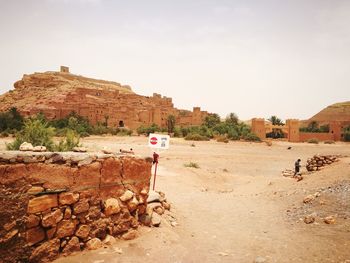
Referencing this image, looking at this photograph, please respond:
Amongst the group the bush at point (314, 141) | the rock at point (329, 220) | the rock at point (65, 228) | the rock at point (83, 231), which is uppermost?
the bush at point (314, 141)

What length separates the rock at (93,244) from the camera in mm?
4324

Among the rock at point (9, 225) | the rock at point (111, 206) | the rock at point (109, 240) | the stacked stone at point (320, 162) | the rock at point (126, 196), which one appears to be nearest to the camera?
the rock at point (9, 225)

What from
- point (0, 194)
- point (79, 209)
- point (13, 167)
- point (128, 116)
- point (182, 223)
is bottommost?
point (182, 223)

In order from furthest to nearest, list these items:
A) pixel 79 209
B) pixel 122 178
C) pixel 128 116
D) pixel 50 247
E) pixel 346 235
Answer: pixel 128 116 < pixel 346 235 < pixel 122 178 < pixel 79 209 < pixel 50 247

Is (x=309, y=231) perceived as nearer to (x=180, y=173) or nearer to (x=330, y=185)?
(x=330, y=185)

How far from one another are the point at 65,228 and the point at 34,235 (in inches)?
16.6

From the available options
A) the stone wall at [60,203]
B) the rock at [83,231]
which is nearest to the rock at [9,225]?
the stone wall at [60,203]

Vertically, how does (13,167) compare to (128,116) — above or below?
below

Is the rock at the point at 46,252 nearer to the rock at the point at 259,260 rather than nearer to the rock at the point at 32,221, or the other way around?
the rock at the point at 32,221

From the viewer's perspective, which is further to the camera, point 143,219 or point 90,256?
point 143,219

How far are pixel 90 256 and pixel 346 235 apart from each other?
4.68 metres

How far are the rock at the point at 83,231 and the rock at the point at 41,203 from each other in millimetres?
555

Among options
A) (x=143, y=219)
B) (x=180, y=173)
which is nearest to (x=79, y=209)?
(x=143, y=219)

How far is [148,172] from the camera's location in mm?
5566
